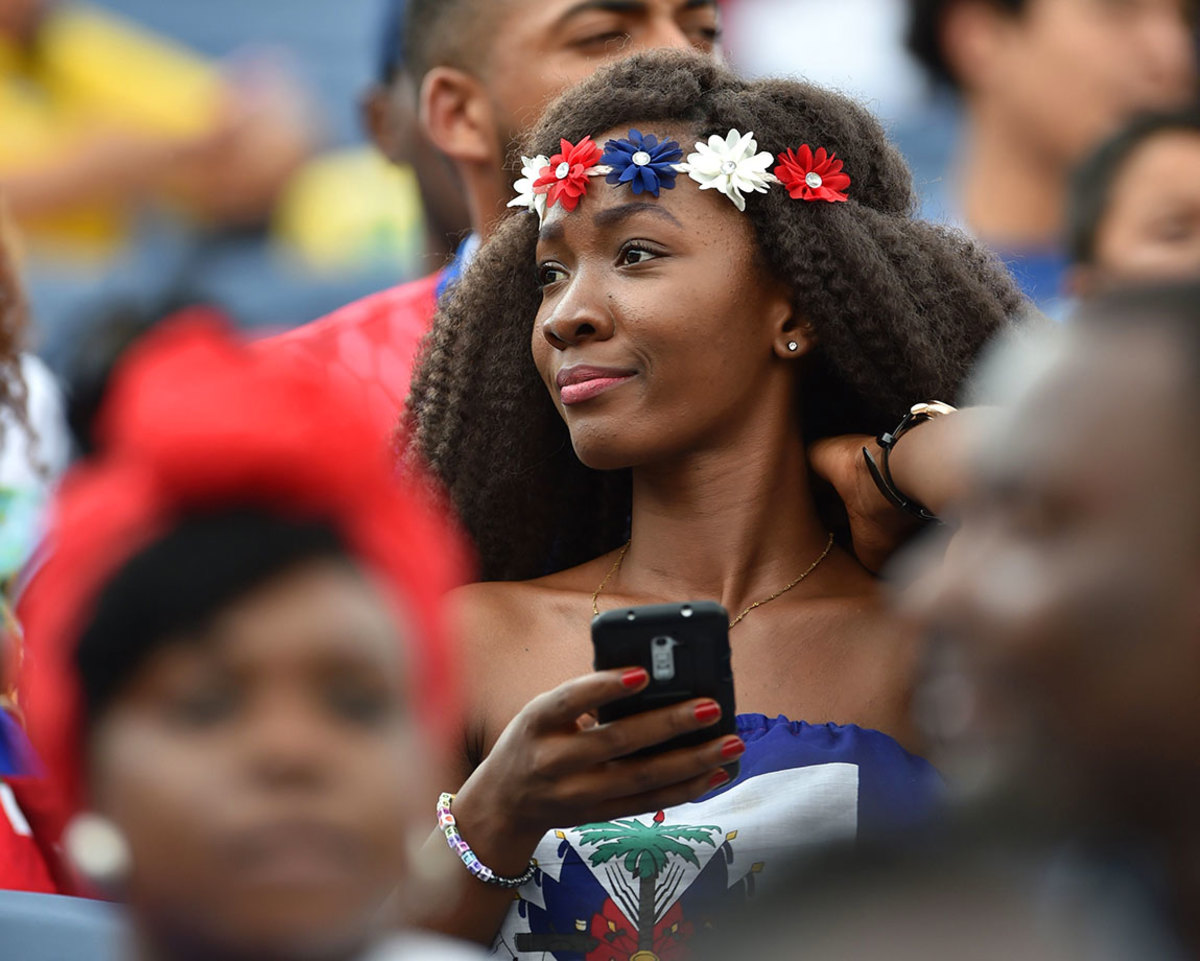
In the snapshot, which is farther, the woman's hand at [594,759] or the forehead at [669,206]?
the forehead at [669,206]

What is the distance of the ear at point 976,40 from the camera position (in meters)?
5.11

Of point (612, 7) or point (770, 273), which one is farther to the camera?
point (612, 7)

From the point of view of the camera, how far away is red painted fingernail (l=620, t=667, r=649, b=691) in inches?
87.5

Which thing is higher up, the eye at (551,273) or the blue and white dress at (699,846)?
the eye at (551,273)

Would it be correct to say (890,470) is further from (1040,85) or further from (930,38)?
(930,38)

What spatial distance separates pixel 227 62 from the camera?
7.96 m

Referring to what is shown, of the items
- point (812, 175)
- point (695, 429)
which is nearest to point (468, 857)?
point (695, 429)

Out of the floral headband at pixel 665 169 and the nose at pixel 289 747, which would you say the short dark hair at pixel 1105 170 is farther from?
the nose at pixel 289 747

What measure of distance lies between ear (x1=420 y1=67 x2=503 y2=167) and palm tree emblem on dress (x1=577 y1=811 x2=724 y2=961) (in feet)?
6.93

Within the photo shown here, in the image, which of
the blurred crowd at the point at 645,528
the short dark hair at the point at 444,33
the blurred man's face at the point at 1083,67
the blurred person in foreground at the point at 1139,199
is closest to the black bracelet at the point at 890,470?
the blurred crowd at the point at 645,528

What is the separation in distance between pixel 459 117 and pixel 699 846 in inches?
92.5

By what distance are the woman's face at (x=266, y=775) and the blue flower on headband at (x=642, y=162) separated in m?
1.56

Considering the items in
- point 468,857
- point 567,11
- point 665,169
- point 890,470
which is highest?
point 567,11

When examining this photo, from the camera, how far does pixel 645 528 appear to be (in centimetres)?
300
